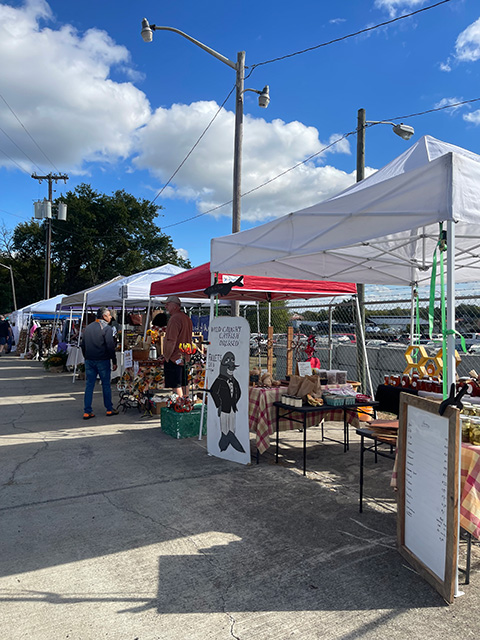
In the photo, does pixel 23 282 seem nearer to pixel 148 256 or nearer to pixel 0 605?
pixel 148 256

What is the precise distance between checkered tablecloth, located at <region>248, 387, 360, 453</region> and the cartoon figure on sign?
0.92 feet

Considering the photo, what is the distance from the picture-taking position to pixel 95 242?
38.0 meters

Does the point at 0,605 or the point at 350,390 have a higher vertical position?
the point at 350,390

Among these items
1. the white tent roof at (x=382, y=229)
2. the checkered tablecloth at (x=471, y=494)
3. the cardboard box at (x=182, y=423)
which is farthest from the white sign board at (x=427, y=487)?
the cardboard box at (x=182, y=423)

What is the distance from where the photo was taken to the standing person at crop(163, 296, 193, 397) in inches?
289

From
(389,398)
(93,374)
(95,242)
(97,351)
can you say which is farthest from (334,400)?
(95,242)

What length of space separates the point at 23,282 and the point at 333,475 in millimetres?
43033

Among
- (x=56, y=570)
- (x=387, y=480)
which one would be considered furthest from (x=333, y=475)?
(x=56, y=570)

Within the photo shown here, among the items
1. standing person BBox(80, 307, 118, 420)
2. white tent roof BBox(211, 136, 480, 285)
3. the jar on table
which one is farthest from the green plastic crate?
standing person BBox(80, 307, 118, 420)

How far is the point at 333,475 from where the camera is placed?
189 inches

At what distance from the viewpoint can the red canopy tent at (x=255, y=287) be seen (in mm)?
7645

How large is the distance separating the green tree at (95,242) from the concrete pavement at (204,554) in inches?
1333

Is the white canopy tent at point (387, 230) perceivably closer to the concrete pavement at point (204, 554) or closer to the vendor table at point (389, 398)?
the concrete pavement at point (204, 554)

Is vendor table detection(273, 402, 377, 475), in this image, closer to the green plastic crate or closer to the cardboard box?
the green plastic crate
